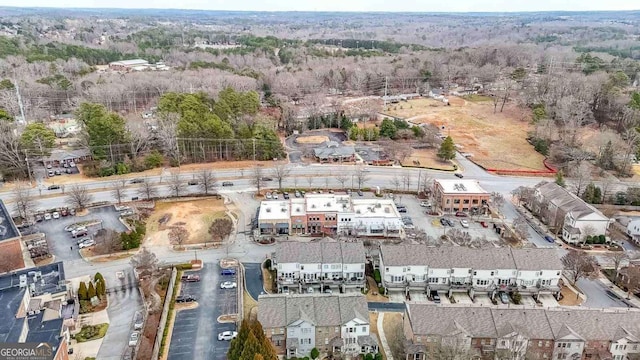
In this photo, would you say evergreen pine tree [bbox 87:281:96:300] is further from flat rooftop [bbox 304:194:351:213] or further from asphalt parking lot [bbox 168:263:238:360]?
flat rooftop [bbox 304:194:351:213]

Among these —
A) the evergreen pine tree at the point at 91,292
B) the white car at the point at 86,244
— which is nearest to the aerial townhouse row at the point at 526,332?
the evergreen pine tree at the point at 91,292

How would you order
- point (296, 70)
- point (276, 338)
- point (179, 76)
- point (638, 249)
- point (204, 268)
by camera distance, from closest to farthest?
point (276, 338)
point (204, 268)
point (638, 249)
point (179, 76)
point (296, 70)

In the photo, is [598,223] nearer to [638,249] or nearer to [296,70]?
[638,249]

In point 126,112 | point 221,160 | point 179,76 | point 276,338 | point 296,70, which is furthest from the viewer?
point 296,70

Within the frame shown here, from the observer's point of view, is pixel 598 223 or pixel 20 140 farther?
pixel 20 140

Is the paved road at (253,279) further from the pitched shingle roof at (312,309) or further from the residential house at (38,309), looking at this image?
the residential house at (38,309)

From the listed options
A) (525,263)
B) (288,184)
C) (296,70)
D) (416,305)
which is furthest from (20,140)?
(296,70)
